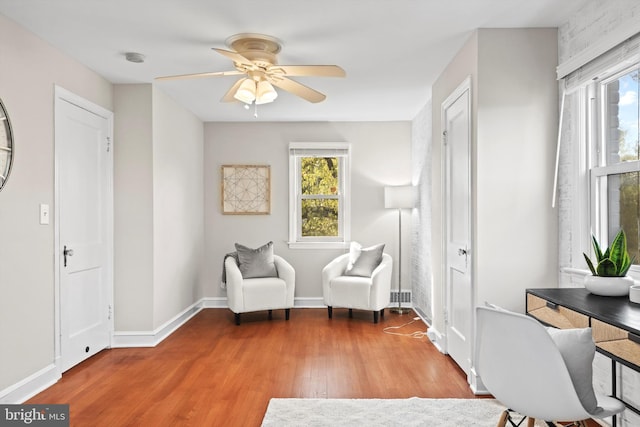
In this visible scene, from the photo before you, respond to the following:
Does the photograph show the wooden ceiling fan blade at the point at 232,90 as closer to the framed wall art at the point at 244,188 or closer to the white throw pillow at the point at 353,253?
the framed wall art at the point at 244,188

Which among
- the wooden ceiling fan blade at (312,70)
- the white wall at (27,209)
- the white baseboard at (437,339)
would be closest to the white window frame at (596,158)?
the wooden ceiling fan blade at (312,70)

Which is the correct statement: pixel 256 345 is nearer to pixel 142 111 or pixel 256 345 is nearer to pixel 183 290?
pixel 183 290

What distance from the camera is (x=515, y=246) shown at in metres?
3.14

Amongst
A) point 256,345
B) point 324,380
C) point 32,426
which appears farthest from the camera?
point 256,345

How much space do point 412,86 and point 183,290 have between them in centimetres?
344

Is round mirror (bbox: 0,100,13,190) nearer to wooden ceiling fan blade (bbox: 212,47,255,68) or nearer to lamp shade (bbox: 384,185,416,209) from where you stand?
wooden ceiling fan blade (bbox: 212,47,255,68)

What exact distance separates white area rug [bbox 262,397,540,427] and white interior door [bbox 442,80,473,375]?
523 mm

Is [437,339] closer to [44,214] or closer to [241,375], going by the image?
[241,375]

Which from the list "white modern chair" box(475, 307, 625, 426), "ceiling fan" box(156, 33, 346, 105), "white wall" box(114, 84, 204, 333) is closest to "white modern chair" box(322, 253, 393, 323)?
"white wall" box(114, 84, 204, 333)

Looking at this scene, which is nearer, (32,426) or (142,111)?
(32,426)

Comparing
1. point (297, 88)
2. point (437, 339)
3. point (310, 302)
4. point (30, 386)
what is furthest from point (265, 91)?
point (310, 302)

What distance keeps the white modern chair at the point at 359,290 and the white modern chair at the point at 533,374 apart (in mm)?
3411

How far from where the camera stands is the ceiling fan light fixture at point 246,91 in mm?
3377

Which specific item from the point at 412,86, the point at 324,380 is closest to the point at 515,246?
the point at 324,380
